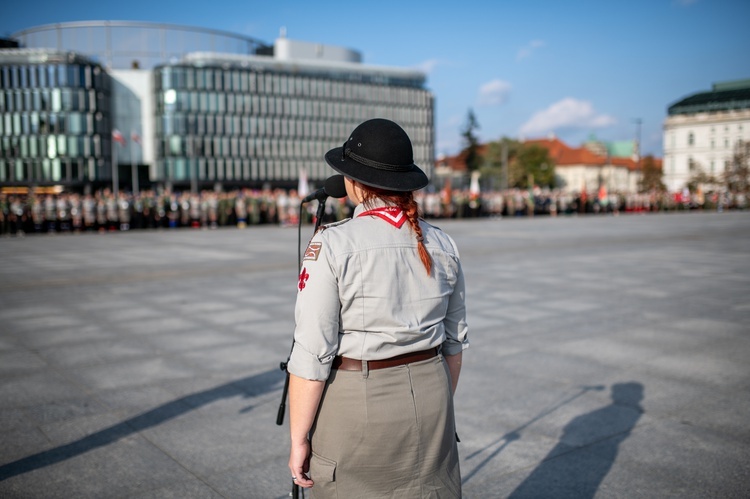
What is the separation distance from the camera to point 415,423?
6.64 feet

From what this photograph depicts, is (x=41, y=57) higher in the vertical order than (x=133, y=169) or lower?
higher

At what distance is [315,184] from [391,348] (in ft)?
286

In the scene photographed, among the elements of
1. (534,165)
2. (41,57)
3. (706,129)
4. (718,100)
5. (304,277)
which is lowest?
(304,277)

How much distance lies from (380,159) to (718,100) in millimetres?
117730

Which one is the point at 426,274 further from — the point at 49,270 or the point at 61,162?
the point at 61,162

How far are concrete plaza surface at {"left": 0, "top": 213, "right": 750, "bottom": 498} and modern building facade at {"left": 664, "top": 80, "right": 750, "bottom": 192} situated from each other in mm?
100371

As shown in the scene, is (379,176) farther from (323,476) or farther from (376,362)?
(323,476)

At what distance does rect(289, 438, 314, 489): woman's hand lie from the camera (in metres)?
2.06

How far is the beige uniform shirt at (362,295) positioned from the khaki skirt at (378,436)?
9cm

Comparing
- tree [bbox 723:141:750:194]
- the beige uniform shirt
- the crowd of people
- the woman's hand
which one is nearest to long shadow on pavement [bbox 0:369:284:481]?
the woman's hand

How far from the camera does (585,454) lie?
3859 mm

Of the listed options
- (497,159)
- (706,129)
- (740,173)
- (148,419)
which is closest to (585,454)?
(148,419)

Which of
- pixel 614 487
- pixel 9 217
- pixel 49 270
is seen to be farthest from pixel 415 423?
pixel 9 217

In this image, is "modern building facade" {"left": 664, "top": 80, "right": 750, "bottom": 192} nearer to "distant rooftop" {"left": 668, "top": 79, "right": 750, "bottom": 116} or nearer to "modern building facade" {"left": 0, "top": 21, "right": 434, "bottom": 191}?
"distant rooftop" {"left": 668, "top": 79, "right": 750, "bottom": 116}
